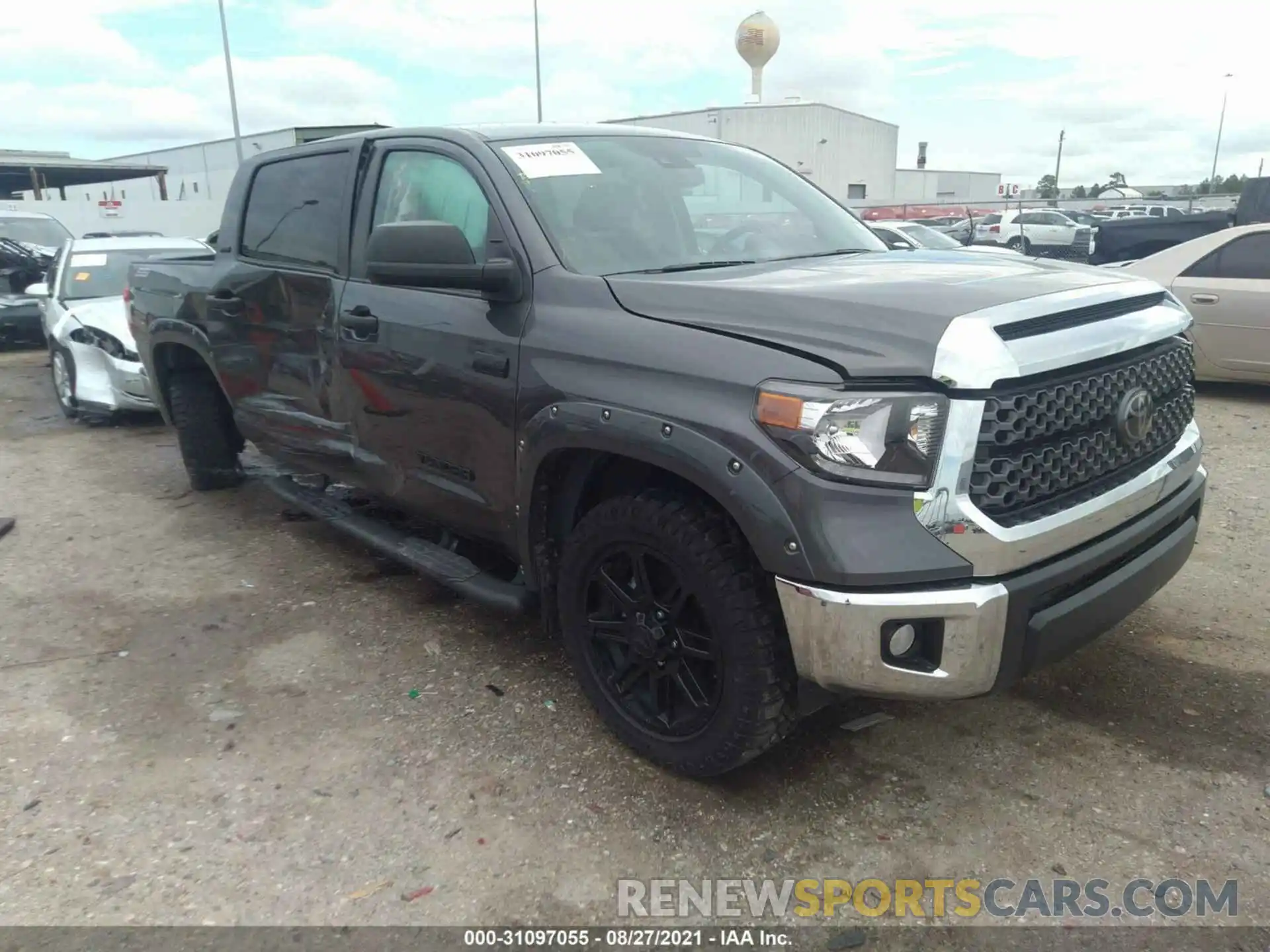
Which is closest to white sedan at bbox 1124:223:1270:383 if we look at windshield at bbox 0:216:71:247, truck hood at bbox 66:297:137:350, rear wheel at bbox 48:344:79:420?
truck hood at bbox 66:297:137:350

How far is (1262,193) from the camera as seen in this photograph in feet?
39.4

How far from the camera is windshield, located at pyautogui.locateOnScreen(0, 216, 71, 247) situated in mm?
12930

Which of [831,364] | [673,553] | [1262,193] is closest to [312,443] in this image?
[673,553]

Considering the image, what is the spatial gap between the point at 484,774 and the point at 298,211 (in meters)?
2.64

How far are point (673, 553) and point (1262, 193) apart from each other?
1297 centimetres

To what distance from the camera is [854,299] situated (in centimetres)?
234

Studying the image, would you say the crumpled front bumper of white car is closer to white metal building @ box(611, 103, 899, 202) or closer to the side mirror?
the side mirror

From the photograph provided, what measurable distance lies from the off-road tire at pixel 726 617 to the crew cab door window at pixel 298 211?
1982 mm

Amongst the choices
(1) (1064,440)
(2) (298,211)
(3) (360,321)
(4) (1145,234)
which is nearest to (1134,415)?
(1) (1064,440)

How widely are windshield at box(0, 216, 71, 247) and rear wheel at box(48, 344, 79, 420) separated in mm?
5911

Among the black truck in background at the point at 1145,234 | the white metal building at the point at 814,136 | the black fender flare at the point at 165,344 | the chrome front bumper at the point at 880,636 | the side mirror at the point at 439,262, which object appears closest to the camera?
the chrome front bumper at the point at 880,636

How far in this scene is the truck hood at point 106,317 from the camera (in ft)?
24.4

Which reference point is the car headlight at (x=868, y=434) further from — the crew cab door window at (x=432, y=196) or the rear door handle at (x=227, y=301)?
the rear door handle at (x=227, y=301)

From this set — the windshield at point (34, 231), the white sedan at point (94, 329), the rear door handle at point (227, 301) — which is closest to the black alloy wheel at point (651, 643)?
the rear door handle at point (227, 301)
